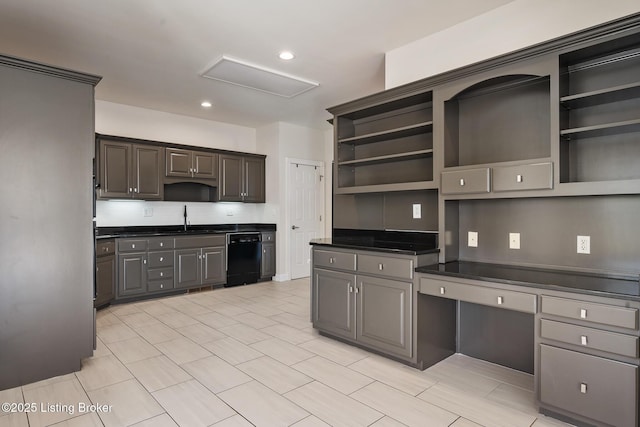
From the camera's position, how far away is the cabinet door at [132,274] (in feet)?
15.3

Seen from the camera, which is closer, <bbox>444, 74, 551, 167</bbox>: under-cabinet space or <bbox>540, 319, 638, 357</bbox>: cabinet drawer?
<bbox>540, 319, 638, 357</bbox>: cabinet drawer

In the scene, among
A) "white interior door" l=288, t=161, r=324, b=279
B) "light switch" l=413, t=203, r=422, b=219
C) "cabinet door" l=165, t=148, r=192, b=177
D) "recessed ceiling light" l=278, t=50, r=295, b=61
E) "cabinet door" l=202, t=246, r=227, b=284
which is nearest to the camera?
"light switch" l=413, t=203, r=422, b=219

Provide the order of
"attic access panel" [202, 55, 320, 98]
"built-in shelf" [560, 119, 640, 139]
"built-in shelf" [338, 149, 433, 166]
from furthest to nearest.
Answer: "attic access panel" [202, 55, 320, 98], "built-in shelf" [338, 149, 433, 166], "built-in shelf" [560, 119, 640, 139]

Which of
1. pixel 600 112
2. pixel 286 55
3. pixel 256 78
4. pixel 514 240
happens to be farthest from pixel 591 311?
pixel 256 78

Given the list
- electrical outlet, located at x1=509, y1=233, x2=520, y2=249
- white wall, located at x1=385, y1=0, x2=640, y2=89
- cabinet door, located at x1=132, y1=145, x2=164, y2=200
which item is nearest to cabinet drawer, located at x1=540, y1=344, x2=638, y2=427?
electrical outlet, located at x1=509, y1=233, x2=520, y2=249

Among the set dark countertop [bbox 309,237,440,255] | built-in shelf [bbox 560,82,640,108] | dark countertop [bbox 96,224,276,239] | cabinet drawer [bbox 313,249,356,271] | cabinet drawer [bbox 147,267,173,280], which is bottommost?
cabinet drawer [bbox 147,267,173,280]

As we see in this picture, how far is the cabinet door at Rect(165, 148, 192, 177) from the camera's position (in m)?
5.32

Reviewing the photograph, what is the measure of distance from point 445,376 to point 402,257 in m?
0.91

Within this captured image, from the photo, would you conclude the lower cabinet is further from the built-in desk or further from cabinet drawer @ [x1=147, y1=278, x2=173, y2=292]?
cabinet drawer @ [x1=147, y1=278, x2=173, y2=292]

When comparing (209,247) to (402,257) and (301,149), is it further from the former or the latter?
(402,257)

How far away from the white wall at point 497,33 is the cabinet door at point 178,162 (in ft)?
11.0

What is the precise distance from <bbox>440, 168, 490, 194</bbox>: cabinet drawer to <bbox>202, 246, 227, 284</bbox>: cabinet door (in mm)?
3809

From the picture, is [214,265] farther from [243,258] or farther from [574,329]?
[574,329]

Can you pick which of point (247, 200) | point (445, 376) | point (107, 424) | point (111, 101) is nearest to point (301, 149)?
point (247, 200)
